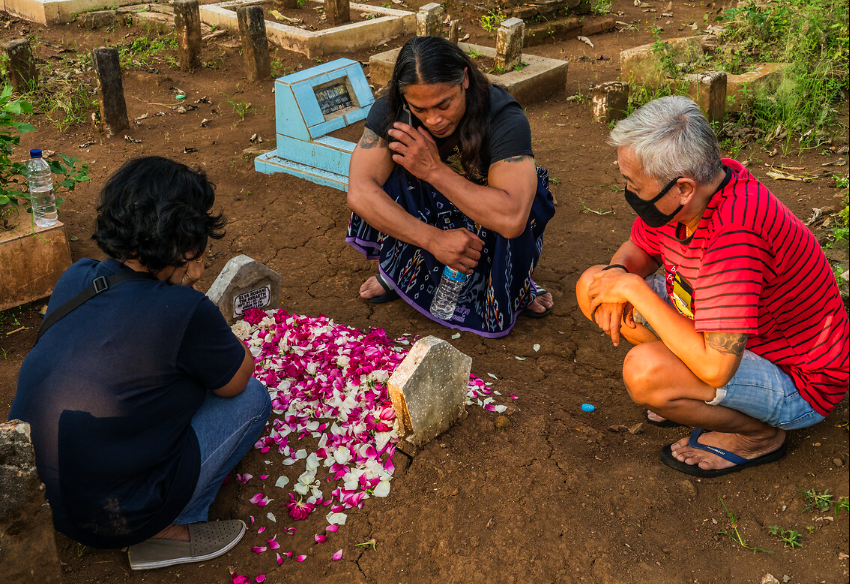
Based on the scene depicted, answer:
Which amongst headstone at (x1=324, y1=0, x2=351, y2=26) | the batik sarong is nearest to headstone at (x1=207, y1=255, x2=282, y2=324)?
the batik sarong

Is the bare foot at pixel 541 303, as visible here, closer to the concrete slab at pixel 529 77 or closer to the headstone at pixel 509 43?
the concrete slab at pixel 529 77

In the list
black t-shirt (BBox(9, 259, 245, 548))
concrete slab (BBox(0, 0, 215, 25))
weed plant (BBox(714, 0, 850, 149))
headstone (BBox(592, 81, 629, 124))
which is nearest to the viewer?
black t-shirt (BBox(9, 259, 245, 548))

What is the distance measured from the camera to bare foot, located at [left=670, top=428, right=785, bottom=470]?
8.39 ft

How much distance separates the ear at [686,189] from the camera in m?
2.20

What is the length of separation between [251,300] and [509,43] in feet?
13.9

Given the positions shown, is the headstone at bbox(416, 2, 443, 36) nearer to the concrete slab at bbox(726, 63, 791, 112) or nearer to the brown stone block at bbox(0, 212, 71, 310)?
the concrete slab at bbox(726, 63, 791, 112)

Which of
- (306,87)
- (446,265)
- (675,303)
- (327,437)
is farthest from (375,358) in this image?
(306,87)

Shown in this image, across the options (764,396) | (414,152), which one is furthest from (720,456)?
(414,152)

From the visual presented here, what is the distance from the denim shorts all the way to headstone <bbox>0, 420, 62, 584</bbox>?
2111mm

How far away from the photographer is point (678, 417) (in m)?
2.48

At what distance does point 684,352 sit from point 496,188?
127 centimetres

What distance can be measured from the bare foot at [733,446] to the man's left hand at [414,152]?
163 cm

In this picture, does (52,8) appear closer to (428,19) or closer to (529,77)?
(428,19)

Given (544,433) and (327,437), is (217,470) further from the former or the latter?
(544,433)
